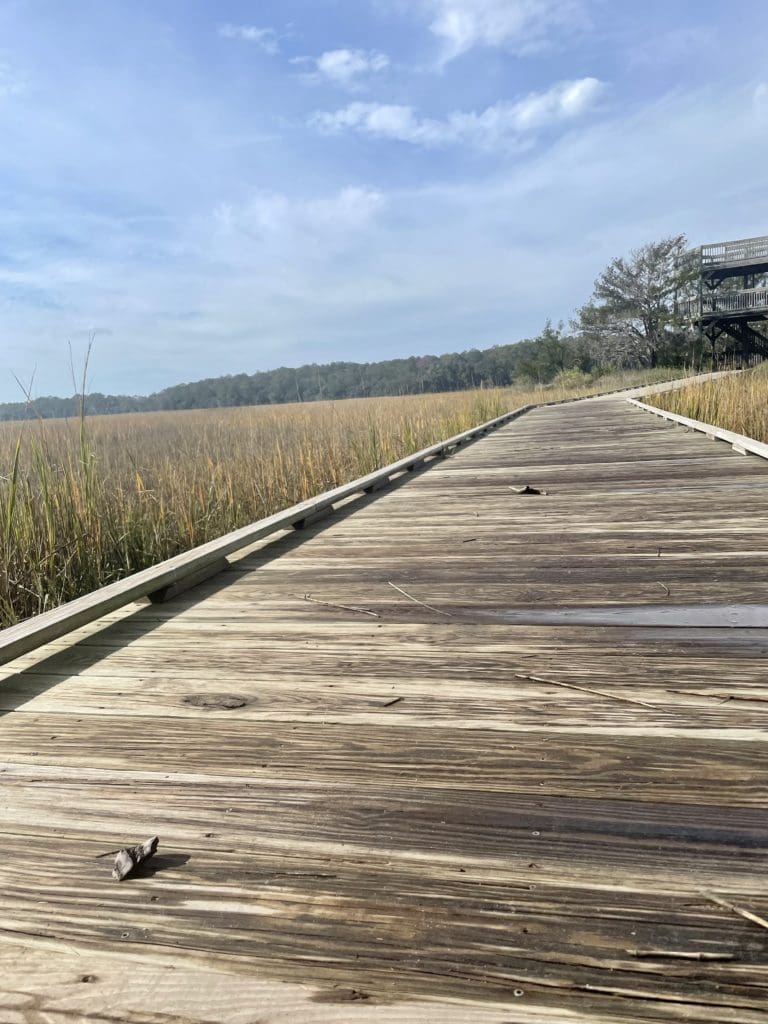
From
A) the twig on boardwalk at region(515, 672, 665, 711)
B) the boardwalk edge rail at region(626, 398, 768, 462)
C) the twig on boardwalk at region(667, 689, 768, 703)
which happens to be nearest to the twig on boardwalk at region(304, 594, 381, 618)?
the twig on boardwalk at region(515, 672, 665, 711)

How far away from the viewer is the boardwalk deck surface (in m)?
0.69

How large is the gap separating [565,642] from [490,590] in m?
0.48

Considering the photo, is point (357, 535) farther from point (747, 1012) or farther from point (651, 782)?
point (747, 1012)

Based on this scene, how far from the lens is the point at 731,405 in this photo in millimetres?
7328

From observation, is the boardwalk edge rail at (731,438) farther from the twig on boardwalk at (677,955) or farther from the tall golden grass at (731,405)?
the twig on boardwalk at (677,955)

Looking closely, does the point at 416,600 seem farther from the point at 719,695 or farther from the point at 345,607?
the point at 719,695

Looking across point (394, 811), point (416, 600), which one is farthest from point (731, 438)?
point (394, 811)

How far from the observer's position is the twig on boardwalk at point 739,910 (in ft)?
2.40

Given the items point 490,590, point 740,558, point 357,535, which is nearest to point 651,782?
point 490,590

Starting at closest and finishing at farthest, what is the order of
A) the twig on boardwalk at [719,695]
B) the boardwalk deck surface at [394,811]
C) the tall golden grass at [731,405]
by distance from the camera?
the boardwalk deck surface at [394,811] → the twig on boardwalk at [719,695] → the tall golden grass at [731,405]

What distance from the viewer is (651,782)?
1016 millimetres

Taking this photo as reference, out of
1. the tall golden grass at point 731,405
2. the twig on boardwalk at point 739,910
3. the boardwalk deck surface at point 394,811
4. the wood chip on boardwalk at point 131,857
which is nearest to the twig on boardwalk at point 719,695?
the boardwalk deck surface at point 394,811

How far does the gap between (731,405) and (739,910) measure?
7516 millimetres

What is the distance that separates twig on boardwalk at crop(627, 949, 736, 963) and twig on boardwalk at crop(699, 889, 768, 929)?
0.19 feet
